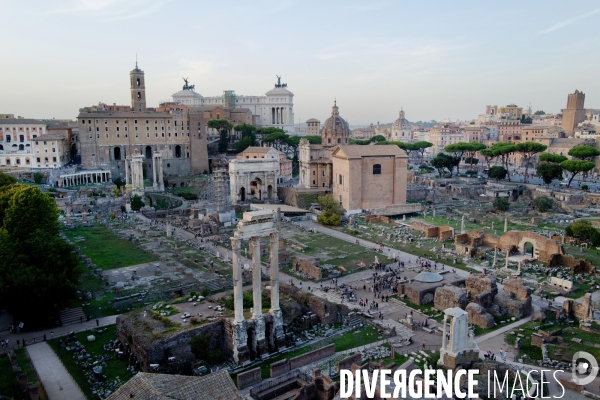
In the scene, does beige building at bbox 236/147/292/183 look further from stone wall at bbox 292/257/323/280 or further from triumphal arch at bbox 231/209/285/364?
triumphal arch at bbox 231/209/285/364

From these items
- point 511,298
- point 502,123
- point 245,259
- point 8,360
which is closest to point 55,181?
point 245,259

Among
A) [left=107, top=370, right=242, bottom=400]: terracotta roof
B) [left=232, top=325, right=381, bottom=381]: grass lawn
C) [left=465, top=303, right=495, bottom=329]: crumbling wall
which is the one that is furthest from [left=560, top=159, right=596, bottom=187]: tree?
[left=107, top=370, right=242, bottom=400]: terracotta roof

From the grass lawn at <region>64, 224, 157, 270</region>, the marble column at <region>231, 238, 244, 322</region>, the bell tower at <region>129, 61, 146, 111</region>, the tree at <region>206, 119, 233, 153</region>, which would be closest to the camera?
the marble column at <region>231, 238, 244, 322</region>

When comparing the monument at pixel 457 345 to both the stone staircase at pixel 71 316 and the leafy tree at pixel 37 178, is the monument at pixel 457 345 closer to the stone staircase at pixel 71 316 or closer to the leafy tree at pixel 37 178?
the stone staircase at pixel 71 316

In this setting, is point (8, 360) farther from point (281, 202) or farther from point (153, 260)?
point (281, 202)

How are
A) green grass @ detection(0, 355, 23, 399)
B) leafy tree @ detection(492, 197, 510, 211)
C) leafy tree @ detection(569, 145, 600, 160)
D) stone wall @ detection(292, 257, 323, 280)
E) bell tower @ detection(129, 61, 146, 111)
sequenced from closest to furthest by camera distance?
green grass @ detection(0, 355, 23, 399) < stone wall @ detection(292, 257, 323, 280) < leafy tree @ detection(492, 197, 510, 211) < leafy tree @ detection(569, 145, 600, 160) < bell tower @ detection(129, 61, 146, 111)

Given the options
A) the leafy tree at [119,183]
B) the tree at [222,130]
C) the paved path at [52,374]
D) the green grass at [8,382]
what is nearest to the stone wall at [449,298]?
the paved path at [52,374]

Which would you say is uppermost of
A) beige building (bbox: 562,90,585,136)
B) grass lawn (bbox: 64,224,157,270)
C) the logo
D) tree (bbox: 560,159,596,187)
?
beige building (bbox: 562,90,585,136)
